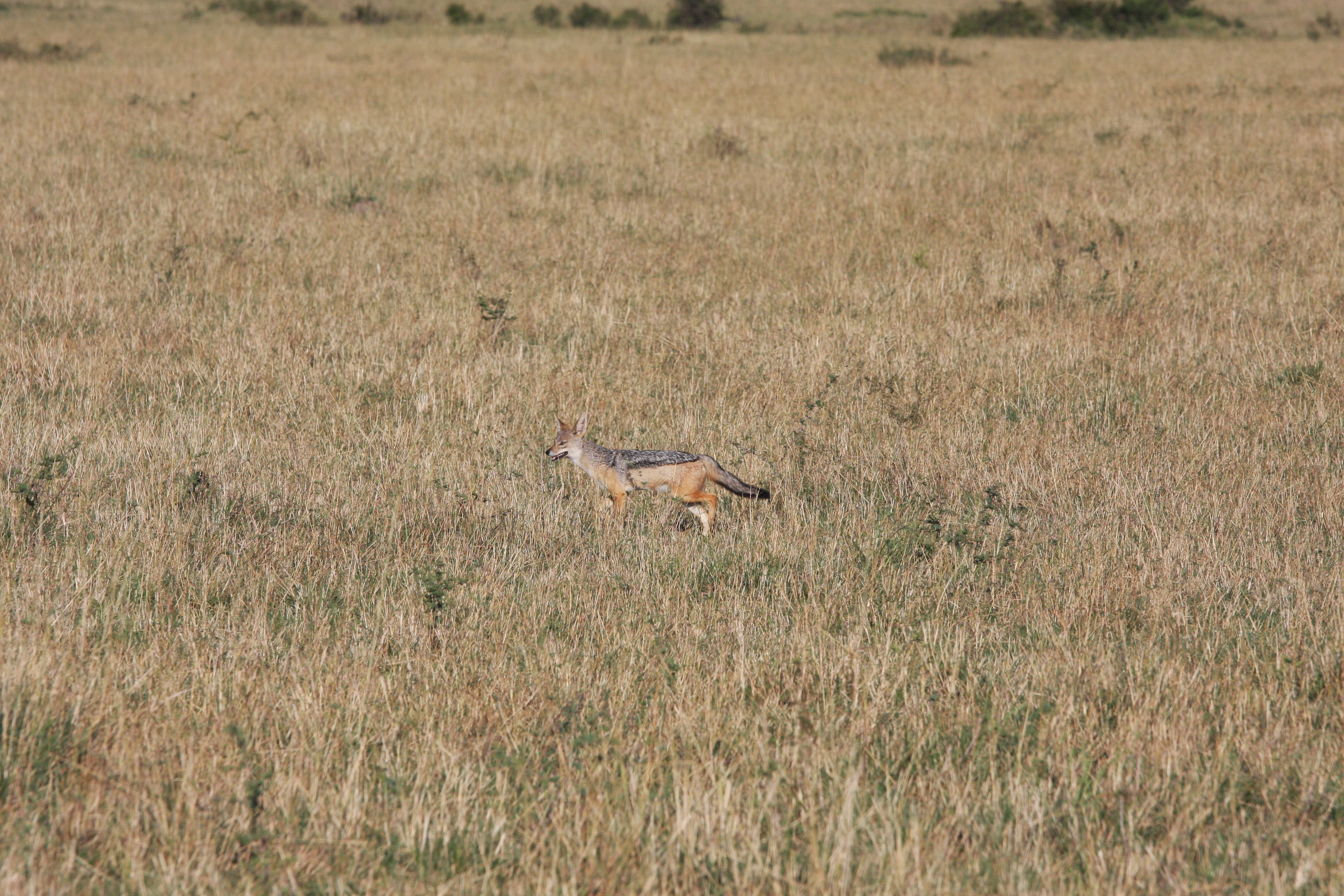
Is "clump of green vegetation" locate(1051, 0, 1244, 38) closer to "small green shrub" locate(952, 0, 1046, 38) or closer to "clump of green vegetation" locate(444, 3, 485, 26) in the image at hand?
"small green shrub" locate(952, 0, 1046, 38)

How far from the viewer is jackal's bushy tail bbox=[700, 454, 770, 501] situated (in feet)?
18.6

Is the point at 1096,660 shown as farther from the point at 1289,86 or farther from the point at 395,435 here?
the point at 1289,86

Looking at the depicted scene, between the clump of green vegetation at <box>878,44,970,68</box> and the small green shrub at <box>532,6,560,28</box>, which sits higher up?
the small green shrub at <box>532,6,560,28</box>

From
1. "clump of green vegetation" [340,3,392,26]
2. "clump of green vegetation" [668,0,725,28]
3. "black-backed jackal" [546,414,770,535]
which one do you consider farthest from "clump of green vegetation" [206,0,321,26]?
"black-backed jackal" [546,414,770,535]

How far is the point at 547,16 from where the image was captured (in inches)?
1703

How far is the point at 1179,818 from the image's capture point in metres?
3.08

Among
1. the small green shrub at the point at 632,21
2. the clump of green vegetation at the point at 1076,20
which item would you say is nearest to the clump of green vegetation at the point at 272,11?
the small green shrub at the point at 632,21

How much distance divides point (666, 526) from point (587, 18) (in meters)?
40.6

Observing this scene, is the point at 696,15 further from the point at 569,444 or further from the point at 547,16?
the point at 569,444

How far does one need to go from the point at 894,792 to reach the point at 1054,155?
13.8m

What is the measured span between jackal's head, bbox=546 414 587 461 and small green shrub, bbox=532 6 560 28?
3822 cm

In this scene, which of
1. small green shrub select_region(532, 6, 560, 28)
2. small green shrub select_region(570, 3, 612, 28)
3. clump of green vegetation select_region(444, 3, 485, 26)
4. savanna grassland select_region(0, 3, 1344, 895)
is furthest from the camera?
small green shrub select_region(570, 3, 612, 28)

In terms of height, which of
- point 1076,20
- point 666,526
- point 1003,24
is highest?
point 1076,20

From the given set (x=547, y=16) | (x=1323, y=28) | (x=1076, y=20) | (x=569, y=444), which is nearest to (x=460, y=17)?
(x=547, y=16)
